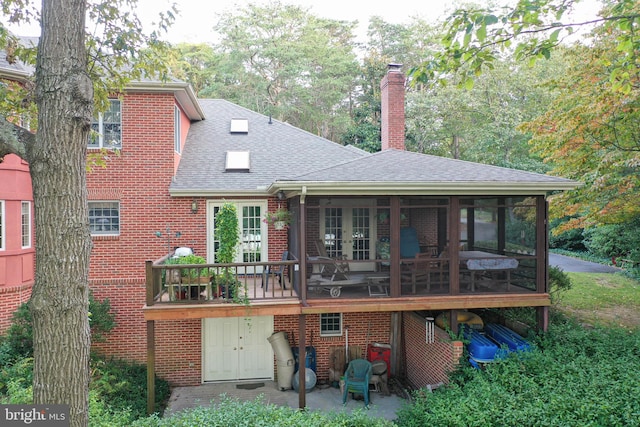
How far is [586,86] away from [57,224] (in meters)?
11.7

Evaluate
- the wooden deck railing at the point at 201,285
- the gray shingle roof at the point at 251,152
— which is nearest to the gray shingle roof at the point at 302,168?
the gray shingle roof at the point at 251,152

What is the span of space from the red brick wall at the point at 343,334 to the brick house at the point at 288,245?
0.03 meters

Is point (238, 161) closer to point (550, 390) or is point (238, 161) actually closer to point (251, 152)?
point (251, 152)

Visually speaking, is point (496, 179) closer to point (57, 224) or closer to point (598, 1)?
point (598, 1)

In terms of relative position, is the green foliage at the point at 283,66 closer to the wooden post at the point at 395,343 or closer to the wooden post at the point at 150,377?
the wooden post at the point at 395,343

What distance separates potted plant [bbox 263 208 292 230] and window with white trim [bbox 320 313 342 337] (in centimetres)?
265

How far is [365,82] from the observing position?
26.8 meters

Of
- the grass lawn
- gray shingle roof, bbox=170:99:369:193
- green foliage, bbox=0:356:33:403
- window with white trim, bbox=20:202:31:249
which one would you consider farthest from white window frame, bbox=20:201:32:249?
the grass lawn

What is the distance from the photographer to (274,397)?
973 cm

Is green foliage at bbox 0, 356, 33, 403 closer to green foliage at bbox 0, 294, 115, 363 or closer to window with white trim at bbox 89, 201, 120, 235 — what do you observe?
green foliage at bbox 0, 294, 115, 363

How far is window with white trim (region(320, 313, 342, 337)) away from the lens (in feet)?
36.1

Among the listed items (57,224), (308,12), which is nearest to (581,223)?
(57,224)

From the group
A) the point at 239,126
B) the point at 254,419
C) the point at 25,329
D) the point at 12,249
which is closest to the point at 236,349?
the point at 25,329

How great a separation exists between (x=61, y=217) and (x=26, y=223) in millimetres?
7449
